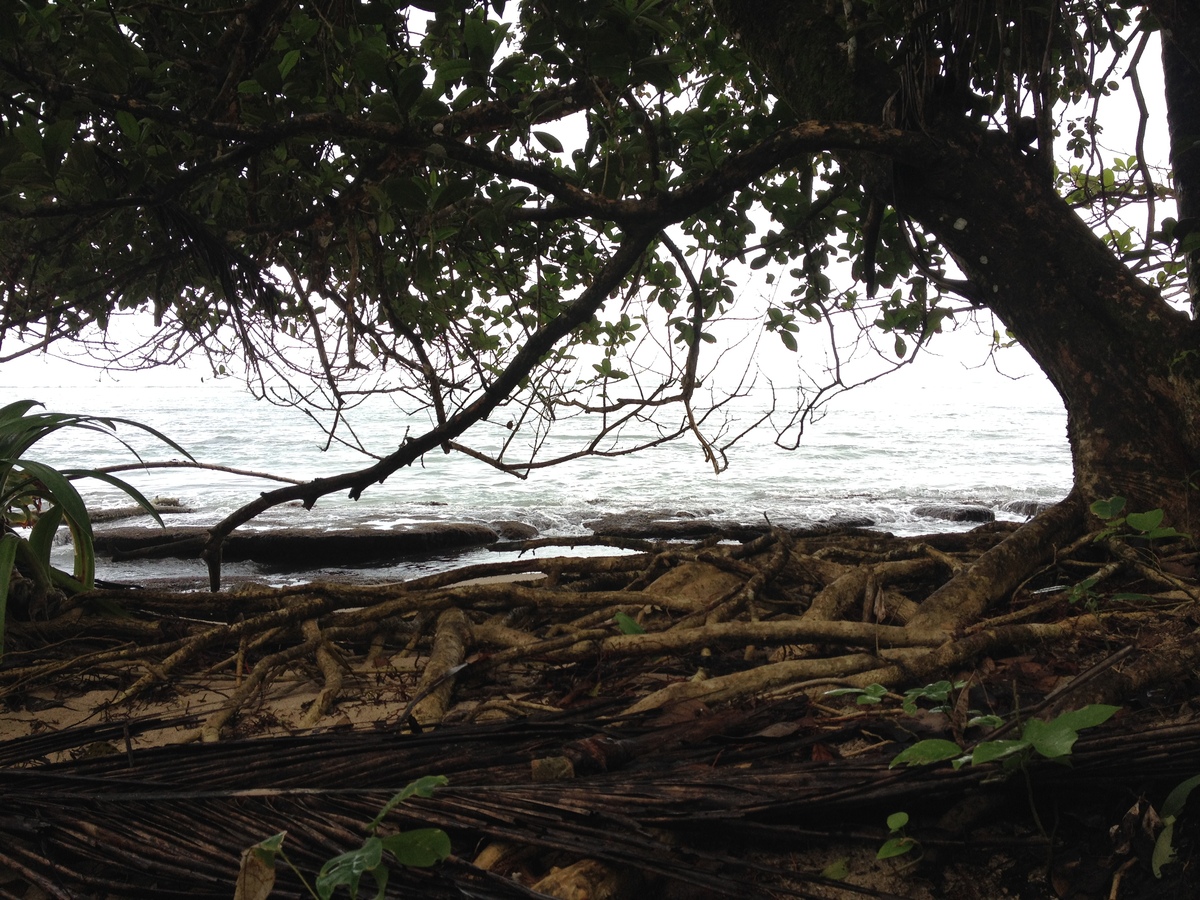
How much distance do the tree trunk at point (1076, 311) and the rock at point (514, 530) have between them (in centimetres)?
673

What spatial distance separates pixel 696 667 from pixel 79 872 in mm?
1616

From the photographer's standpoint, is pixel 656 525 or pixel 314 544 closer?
pixel 314 544

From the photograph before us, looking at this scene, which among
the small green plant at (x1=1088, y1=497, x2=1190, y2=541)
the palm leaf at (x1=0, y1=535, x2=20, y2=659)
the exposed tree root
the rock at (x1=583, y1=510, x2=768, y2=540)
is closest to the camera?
the exposed tree root

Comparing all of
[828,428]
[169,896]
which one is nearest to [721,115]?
[169,896]

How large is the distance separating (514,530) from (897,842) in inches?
328

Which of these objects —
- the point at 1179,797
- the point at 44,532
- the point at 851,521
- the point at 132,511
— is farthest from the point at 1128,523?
the point at 132,511

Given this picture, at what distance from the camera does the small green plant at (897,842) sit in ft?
4.41

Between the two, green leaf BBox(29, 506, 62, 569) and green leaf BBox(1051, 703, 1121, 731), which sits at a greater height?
green leaf BBox(29, 506, 62, 569)

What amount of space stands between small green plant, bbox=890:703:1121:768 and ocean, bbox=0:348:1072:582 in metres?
3.40

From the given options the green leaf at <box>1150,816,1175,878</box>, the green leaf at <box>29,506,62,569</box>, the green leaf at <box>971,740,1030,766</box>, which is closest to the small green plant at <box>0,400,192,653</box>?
the green leaf at <box>29,506,62,569</box>

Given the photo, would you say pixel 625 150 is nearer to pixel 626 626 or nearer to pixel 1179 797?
pixel 626 626

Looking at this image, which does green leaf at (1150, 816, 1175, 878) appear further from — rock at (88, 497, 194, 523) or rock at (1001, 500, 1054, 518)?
rock at (88, 497, 194, 523)

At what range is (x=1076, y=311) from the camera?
9.74 ft

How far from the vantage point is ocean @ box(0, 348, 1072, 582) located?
1063 cm
